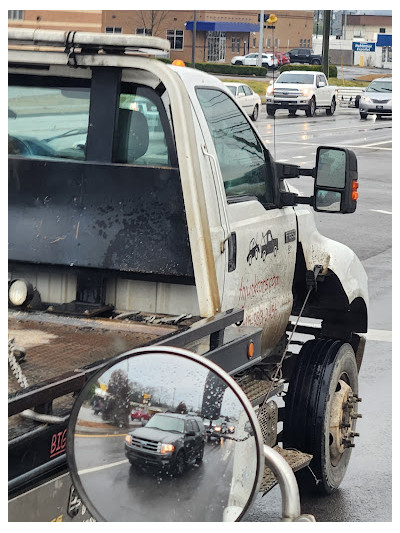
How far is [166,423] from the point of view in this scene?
117 inches

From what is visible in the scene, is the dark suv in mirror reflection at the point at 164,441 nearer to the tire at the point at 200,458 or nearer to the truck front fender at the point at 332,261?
the tire at the point at 200,458

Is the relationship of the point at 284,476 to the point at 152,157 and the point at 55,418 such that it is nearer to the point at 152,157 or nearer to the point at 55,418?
the point at 55,418

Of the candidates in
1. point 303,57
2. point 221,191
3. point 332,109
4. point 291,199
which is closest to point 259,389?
point 221,191

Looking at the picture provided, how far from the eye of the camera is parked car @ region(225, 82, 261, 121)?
127 ft

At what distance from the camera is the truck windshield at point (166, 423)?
2961mm

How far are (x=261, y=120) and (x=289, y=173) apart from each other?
35.3 meters

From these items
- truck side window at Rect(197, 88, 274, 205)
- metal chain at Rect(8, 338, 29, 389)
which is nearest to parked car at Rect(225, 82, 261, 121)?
truck side window at Rect(197, 88, 274, 205)

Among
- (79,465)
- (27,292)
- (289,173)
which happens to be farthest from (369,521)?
(79,465)

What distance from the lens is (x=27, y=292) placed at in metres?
5.11

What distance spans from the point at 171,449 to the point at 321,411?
3.21 m

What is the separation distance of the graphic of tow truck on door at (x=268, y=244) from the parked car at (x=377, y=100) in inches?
1618

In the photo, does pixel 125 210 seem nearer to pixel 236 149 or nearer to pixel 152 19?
pixel 236 149

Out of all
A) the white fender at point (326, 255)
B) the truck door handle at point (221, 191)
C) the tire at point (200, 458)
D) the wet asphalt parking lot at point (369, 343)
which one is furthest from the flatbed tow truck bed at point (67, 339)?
the white fender at point (326, 255)

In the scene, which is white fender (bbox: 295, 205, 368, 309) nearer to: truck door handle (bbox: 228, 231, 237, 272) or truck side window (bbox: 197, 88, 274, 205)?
truck side window (bbox: 197, 88, 274, 205)
